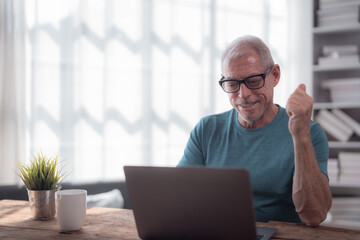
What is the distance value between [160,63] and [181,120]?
50 centimetres

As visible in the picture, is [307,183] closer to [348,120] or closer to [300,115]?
[300,115]

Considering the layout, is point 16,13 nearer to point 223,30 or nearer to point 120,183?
point 120,183

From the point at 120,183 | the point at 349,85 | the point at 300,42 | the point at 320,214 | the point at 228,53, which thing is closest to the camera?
the point at 320,214

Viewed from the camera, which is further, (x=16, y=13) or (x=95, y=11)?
(x=95, y=11)

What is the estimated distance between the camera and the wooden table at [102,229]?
1197 millimetres

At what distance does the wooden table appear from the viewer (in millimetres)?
1197

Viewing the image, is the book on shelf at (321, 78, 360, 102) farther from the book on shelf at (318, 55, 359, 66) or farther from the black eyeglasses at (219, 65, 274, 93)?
the black eyeglasses at (219, 65, 274, 93)

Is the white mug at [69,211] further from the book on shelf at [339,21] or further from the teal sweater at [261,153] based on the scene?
the book on shelf at [339,21]

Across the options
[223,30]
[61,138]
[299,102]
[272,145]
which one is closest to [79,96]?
[61,138]

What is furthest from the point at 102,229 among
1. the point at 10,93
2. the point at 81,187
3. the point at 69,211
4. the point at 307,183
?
the point at 10,93

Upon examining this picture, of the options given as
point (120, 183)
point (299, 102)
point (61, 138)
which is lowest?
point (120, 183)

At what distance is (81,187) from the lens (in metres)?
2.51

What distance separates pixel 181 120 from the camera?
329 cm

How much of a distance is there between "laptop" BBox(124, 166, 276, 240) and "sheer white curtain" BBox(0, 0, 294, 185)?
1.91m
